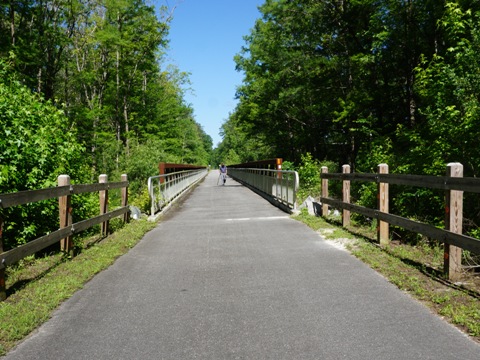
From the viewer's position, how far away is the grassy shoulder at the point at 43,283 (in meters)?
3.87

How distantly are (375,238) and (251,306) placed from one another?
165 inches

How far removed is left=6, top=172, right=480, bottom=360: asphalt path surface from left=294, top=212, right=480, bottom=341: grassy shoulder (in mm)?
163

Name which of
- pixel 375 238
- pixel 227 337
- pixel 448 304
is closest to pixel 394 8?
pixel 375 238

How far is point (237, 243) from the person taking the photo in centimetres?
781

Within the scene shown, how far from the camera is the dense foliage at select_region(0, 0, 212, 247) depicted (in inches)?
299

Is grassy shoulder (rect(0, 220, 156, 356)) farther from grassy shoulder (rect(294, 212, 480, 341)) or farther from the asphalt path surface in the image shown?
grassy shoulder (rect(294, 212, 480, 341))

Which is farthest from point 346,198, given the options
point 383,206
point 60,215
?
point 60,215

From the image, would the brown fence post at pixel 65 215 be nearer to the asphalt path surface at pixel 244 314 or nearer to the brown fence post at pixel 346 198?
the asphalt path surface at pixel 244 314

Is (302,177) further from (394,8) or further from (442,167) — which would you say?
(442,167)

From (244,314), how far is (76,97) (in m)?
35.9

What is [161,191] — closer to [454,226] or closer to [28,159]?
[28,159]

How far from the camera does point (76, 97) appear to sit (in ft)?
118

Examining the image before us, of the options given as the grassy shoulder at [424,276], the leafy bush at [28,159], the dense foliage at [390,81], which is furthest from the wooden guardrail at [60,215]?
the dense foliage at [390,81]

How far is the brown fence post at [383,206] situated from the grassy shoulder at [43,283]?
4.47 metres
